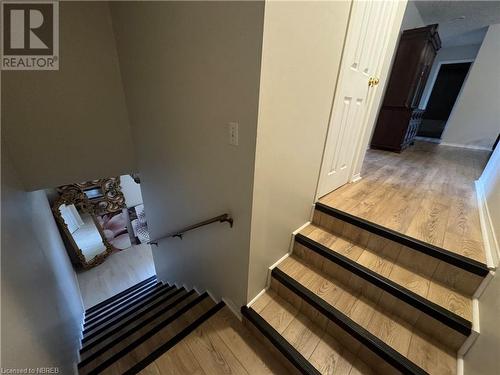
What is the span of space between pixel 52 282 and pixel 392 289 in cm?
290

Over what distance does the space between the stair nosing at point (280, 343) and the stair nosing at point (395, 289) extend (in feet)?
1.94

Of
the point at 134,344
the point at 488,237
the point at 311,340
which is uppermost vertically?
the point at 488,237

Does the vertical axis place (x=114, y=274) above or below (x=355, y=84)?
Result: below

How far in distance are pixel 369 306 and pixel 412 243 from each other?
19.5 inches

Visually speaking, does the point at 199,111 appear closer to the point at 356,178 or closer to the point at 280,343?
the point at 280,343

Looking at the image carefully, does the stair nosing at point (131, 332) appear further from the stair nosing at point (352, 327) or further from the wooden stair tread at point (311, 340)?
the stair nosing at point (352, 327)

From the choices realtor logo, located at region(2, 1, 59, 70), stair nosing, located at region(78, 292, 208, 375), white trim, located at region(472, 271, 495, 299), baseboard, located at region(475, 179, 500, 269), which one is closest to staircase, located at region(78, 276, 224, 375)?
stair nosing, located at region(78, 292, 208, 375)

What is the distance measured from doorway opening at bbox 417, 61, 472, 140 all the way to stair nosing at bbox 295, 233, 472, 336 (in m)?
6.42

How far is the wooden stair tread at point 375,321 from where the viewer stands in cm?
100

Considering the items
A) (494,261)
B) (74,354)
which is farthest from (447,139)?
(74,354)

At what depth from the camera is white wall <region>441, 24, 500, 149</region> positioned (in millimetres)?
4020

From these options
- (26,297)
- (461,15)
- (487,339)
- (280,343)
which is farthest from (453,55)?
(26,297)

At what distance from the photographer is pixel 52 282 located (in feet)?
6.38

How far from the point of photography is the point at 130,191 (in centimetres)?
468
